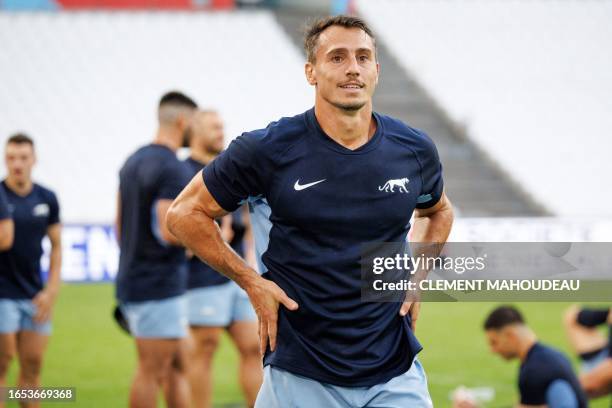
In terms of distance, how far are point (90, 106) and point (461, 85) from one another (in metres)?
8.14

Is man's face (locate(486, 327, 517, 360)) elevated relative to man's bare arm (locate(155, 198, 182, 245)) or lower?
lower

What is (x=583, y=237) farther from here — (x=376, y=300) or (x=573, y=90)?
(x=376, y=300)

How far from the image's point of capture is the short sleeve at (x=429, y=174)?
367 cm

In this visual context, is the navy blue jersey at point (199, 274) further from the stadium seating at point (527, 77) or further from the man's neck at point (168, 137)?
the stadium seating at point (527, 77)

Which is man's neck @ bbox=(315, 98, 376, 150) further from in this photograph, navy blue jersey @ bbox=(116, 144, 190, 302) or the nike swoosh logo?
navy blue jersey @ bbox=(116, 144, 190, 302)

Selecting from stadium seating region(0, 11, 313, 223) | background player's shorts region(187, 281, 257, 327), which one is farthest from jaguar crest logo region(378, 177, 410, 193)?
stadium seating region(0, 11, 313, 223)

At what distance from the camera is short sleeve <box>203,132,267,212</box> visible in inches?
136

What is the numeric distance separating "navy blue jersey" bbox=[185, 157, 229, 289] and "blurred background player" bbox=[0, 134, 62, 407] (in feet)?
3.23

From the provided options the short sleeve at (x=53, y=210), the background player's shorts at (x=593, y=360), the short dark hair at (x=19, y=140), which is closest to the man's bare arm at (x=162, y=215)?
the short sleeve at (x=53, y=210)

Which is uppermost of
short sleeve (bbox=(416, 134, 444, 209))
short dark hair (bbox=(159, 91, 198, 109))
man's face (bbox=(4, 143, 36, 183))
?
short dark hair (bbox=(159, 91, 198, 109))

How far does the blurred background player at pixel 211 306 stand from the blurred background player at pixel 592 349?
7.94 feet

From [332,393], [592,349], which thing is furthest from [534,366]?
[332,393]

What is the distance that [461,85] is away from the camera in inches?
867

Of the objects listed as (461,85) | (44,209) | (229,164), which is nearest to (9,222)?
(44,209)
